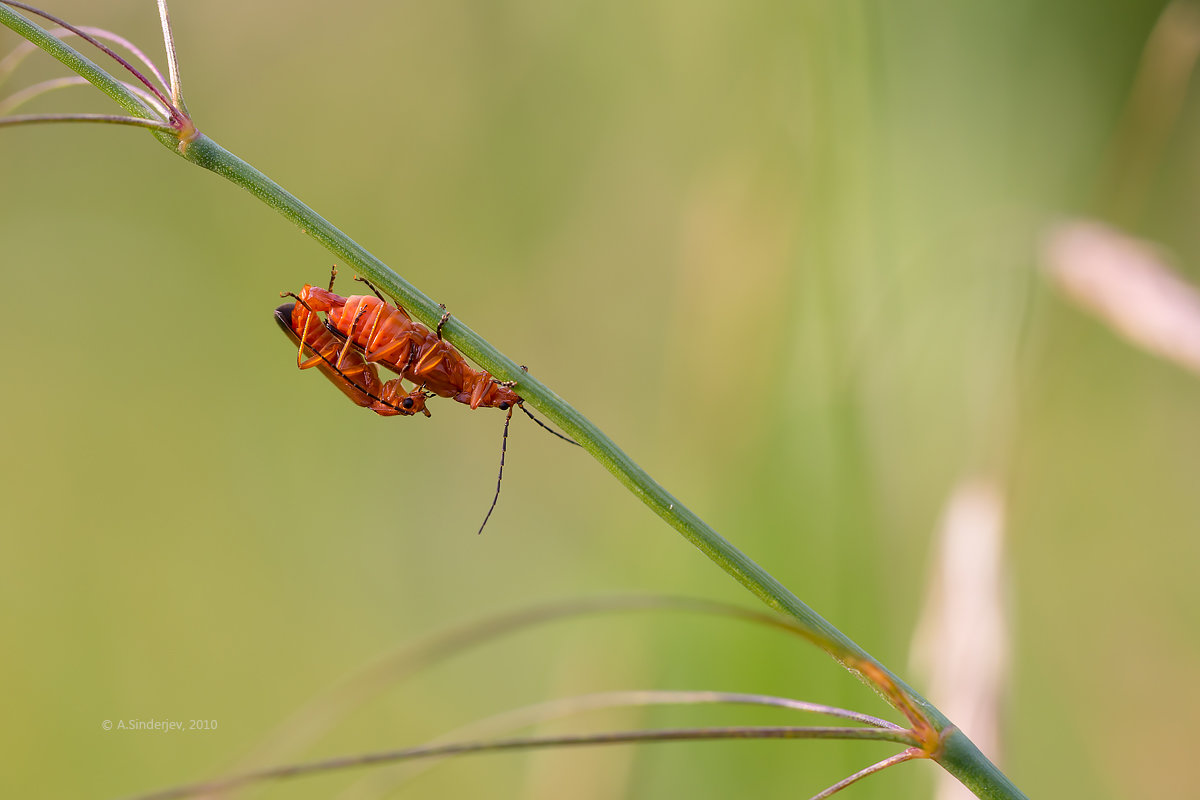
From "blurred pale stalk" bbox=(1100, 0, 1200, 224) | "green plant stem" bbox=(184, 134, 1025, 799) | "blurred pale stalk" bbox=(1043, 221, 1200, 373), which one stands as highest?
"blurred pale stalk" bbox=(1100, 0, 1200, 224)

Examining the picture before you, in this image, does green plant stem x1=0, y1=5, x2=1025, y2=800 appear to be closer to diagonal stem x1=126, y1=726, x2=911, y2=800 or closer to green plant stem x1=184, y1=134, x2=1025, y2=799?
green plant stem x1=184, y1=134, x2=1025, y2=799

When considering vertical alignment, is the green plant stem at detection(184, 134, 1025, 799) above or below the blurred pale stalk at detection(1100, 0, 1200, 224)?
below

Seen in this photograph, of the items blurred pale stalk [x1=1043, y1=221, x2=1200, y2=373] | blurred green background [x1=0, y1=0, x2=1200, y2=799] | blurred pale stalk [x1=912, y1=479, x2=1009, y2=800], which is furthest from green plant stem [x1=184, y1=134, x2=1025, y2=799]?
blurred green background [x1=0, y1=0, x2=1200, y2=799]

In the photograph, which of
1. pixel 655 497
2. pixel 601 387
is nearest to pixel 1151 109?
pixel 655 497

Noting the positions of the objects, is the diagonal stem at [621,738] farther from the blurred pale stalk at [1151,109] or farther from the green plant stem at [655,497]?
the blurred pale stalk at [1151,109]

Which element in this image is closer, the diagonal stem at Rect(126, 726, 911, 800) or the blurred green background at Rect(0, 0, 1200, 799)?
the diagonal stem at Rect(126, 726, 911, 800)

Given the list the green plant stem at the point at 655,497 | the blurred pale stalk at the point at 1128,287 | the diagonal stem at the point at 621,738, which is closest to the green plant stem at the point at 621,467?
the green plant stem at the point at 655,497
